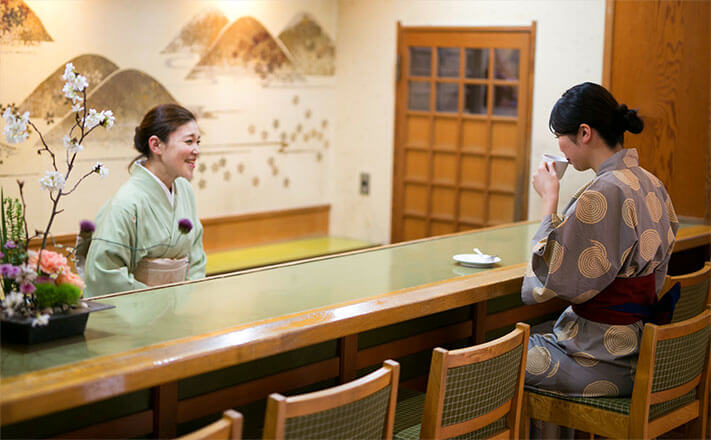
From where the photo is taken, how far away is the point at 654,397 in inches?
92.2

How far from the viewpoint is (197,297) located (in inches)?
87.7

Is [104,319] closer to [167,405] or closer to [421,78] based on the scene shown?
[167,405]

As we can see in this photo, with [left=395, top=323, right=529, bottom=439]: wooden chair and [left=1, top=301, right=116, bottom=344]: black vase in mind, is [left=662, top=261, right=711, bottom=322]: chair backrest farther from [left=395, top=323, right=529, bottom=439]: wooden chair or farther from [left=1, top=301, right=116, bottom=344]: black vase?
[left=1, top=301, right=116, bottom=344]: black vase

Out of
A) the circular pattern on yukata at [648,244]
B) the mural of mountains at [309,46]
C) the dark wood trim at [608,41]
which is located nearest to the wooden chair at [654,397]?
the circular pattern on yukata at [648,244]

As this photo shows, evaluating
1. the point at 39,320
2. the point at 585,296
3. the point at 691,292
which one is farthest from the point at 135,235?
the point at 691,292

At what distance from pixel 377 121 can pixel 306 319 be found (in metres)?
3.60

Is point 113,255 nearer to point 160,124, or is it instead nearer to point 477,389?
point 160,124

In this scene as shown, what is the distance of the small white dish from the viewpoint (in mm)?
2721

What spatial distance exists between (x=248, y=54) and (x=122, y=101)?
38.9 inches

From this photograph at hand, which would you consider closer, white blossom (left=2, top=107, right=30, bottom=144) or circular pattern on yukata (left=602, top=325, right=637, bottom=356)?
white blossom (left=2, top=107, right=30, bottom=144)

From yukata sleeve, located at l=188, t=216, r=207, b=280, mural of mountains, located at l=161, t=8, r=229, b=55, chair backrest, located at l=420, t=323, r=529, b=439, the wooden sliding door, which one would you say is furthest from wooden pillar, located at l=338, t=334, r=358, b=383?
mural of mountains, located at l=161, t=8, r=229, b=55

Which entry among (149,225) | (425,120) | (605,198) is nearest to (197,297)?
(149,225)

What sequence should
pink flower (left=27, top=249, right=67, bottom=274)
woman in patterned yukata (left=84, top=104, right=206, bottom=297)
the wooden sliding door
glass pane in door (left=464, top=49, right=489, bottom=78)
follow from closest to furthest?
pink flower (left=27, top=249, right=67, bottom=274) < woman in patterned yukata (left=84, top=104, right=206, bottom=297) < the wooden sliding door < glass pane in door (left=464, top=49, right=489, bottom=78)

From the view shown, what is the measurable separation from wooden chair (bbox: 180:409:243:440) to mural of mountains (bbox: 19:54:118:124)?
2848mm
